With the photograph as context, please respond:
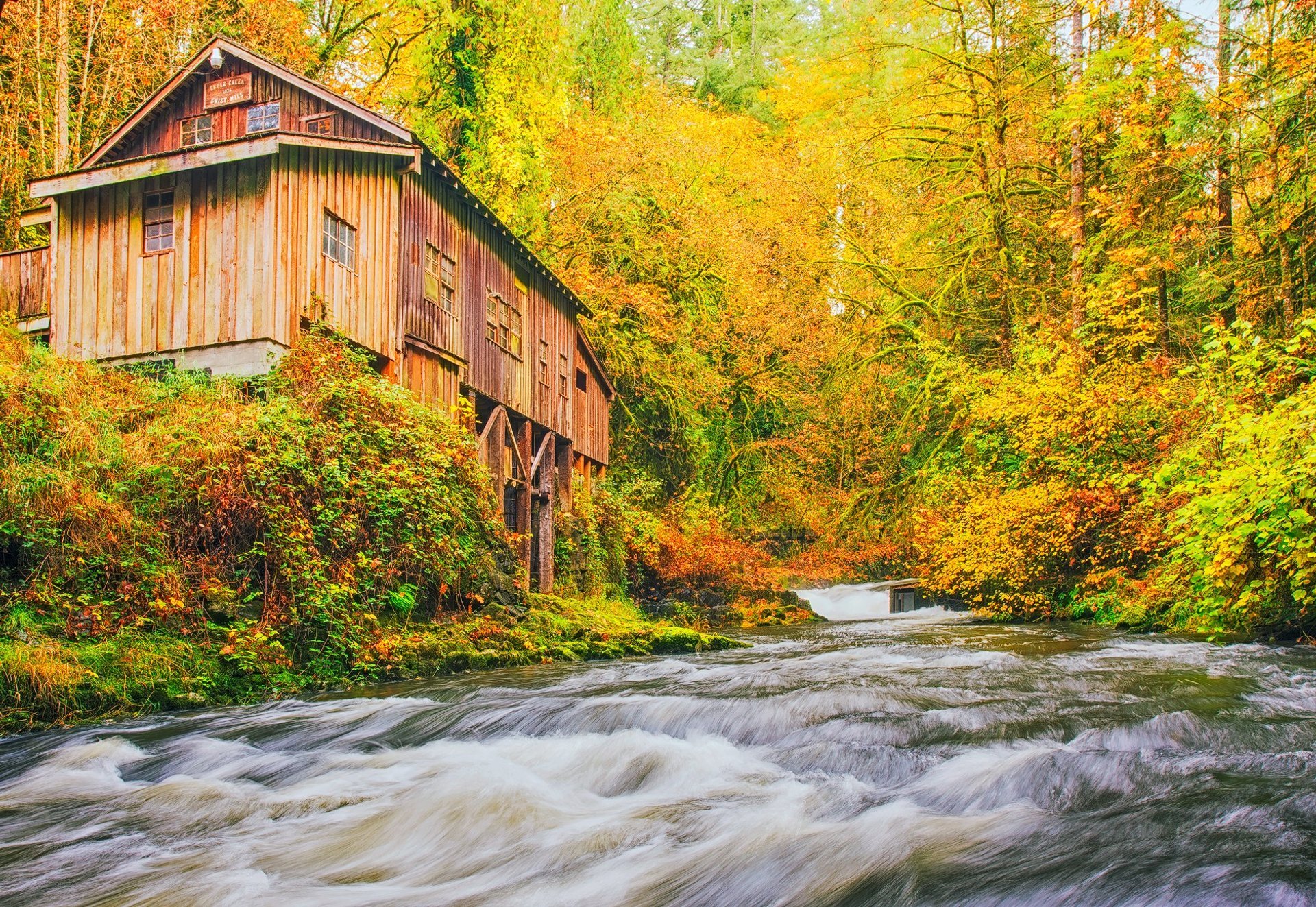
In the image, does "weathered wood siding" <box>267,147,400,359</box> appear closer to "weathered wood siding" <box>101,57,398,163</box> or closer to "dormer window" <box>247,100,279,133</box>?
"weathered wood siding" <box>101,57,398,163</box>

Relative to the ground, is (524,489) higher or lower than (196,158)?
lower

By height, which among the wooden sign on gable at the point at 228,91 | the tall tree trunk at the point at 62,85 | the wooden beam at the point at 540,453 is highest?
the tall tree trunk at the point at 62,85

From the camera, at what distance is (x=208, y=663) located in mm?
8695

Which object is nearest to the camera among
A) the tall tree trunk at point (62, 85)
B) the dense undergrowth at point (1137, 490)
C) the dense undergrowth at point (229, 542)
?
the dense undergrowth at point (229, 542)

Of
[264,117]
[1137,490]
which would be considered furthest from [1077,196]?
[264,117]

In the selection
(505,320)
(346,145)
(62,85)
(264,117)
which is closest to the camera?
(346,145)

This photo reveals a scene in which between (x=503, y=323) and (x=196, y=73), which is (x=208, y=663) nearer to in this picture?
(x=503, y=323)

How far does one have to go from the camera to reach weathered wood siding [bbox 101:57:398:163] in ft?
50.8

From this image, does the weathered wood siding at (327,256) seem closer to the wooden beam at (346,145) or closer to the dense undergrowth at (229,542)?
the wooden beam at (346,145)

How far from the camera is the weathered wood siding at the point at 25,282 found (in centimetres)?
1491

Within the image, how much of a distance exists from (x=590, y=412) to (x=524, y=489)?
16.8ft

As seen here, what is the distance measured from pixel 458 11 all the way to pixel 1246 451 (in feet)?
63.9

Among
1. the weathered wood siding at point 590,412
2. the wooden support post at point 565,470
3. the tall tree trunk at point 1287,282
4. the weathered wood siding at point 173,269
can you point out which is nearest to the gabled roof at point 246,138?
the weathered wood siding at point 173,269

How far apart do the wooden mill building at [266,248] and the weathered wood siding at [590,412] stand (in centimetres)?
407
